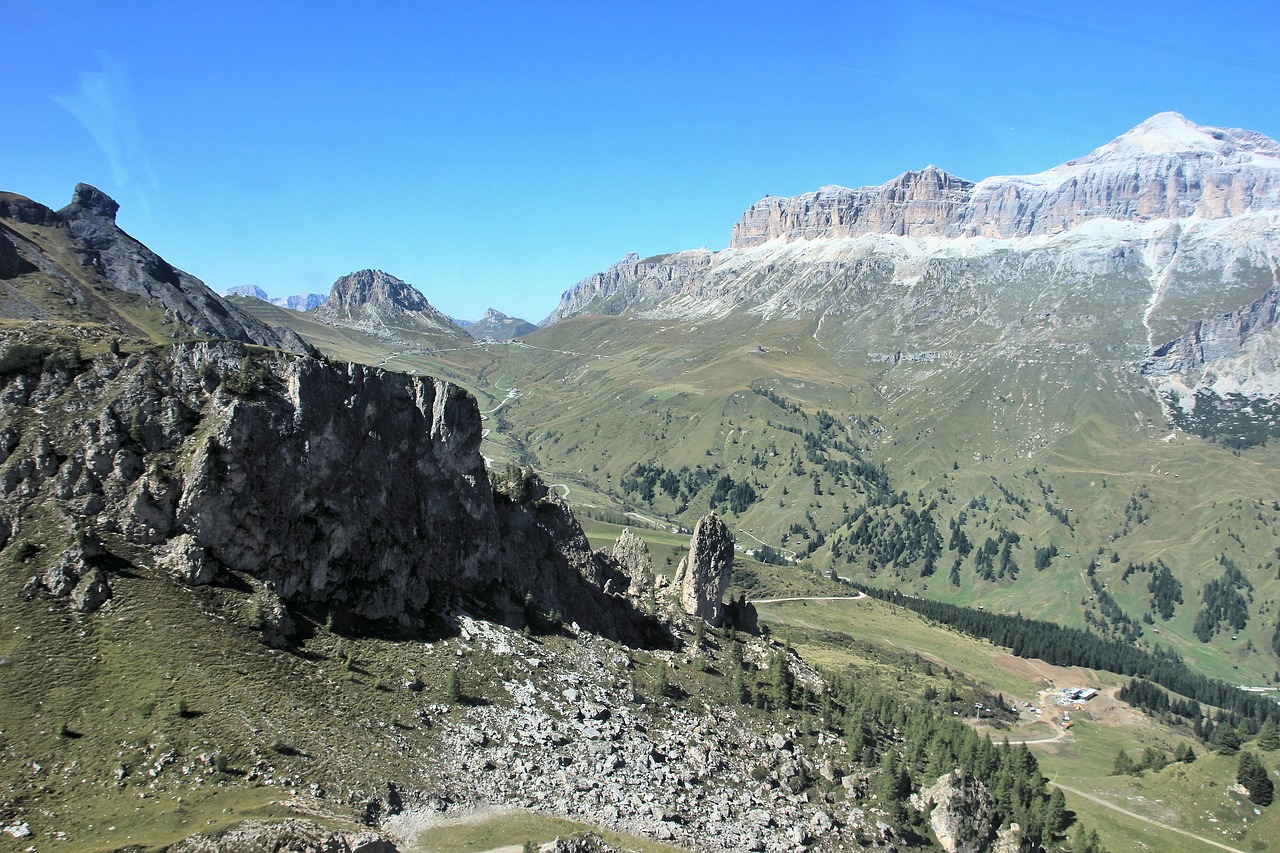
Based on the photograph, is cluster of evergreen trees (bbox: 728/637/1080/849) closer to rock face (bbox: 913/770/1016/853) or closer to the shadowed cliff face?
rock face (bbox: 913/770/1016/853)

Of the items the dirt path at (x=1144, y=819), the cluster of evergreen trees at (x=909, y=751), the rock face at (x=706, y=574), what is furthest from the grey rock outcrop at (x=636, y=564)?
the dirt path at (x=1144, y=819)

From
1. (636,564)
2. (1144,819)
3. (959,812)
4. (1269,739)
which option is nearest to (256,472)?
(636,564)

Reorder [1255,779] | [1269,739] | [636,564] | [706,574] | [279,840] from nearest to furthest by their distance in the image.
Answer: [279,840], [706,574], [1255,779], [636,564], [1269,739]

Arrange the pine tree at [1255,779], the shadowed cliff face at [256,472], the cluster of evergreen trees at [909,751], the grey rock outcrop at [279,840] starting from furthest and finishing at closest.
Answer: the pine tree at [1255,779] → the cluster of evergreen trees at [909,751] → the shadowed cliff face at [256,472] → the grey rock outcrop at [279,840]

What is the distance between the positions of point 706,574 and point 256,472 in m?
69.9

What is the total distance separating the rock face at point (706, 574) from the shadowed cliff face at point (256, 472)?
4009 cm

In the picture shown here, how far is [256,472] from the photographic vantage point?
6188 cm

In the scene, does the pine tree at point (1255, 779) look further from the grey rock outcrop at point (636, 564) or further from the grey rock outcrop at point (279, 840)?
the grey rock outcrop at point (279, 840)

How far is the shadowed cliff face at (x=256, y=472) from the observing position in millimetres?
56562

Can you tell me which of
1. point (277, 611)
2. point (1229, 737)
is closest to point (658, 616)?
point (277, 611)

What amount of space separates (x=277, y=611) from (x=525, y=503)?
3869 centimetres

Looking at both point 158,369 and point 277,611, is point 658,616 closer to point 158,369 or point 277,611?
point 277,611

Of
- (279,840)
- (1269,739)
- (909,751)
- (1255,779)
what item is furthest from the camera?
(1269,739)

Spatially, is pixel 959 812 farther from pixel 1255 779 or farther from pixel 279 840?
pixel 1255 779
